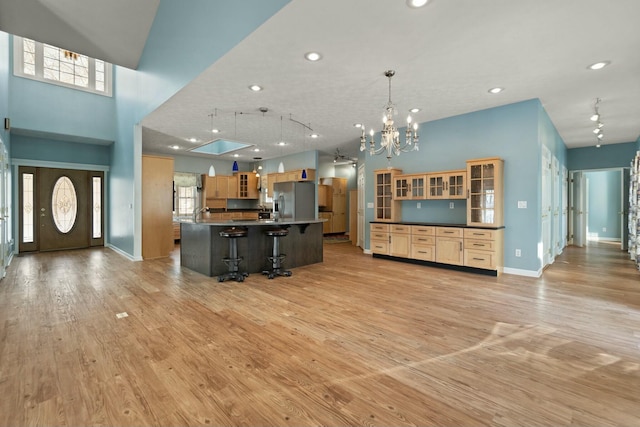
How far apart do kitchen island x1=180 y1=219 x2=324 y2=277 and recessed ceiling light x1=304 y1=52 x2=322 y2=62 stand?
2559mm

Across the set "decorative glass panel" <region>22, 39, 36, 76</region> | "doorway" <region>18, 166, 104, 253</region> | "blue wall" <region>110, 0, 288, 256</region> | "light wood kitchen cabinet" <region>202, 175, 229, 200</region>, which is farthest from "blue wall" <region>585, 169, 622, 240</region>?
"decorative glass panel" <region>22, 39, 36, 76</region>

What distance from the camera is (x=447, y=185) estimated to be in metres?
5.60

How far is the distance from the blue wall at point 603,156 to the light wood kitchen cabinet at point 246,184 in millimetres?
9827

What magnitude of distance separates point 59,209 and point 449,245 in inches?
369

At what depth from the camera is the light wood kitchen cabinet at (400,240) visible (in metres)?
5.99

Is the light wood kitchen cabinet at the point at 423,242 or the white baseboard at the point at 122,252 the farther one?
the white baseboard at the point at 122,252

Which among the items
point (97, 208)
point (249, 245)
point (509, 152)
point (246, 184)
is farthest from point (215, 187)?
point (509, 152)

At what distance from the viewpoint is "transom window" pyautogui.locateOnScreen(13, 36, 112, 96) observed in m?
6.48

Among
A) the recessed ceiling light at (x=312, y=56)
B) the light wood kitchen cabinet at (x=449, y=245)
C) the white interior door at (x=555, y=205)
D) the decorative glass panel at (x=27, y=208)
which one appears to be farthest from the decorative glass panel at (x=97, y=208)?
the white interior door at (x=555, y=205)

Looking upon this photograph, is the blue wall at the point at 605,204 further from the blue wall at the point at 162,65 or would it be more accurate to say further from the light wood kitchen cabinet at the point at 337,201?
the blue wall at the point at 162,65

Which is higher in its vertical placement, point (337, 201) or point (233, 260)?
point (337, 201)

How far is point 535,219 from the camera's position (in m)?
4.83

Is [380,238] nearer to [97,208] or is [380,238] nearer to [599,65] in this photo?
[599,65]

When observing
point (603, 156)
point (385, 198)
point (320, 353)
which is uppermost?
point (603, 156)
